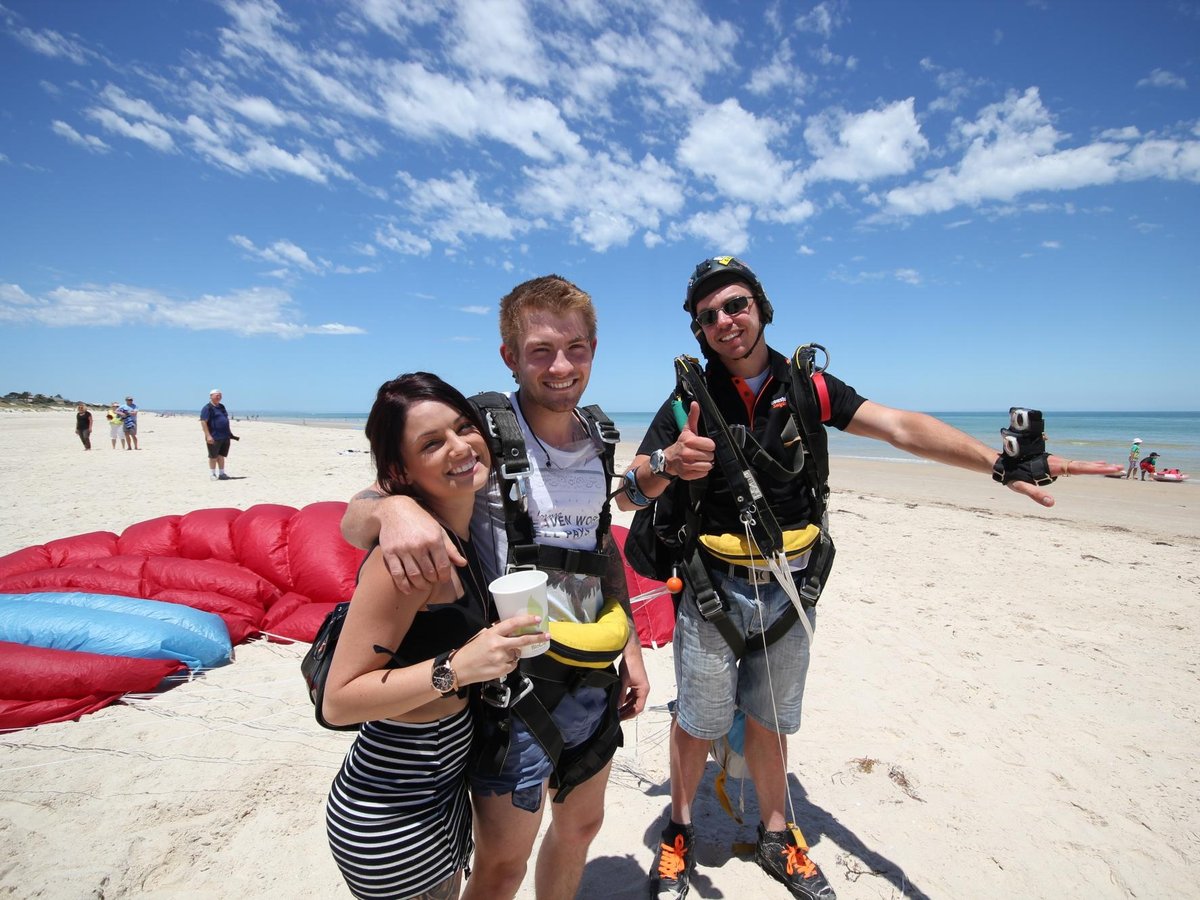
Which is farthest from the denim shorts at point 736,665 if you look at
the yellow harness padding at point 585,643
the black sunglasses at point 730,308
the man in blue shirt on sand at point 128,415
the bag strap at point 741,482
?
the man in blue shirt on sand at point 128,415

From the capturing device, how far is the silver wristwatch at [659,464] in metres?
2.15

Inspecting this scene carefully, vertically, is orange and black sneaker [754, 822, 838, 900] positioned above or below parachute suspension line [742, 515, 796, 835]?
below

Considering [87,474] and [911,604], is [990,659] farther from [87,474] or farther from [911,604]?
[87,474]

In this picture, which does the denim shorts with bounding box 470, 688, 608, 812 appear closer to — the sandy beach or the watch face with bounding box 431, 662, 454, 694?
the watch face with bounding box 431, 662, 454, 694

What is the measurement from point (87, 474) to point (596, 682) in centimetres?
1556

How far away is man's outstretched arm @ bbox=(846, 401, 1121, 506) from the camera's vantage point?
176 centimetres

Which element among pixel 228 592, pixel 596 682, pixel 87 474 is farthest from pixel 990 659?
pixel 87 474

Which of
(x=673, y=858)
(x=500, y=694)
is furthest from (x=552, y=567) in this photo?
(x=673, y=858)

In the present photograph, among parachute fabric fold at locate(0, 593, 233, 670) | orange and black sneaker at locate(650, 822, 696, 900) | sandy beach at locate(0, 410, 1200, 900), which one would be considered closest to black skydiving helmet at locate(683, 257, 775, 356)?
orange and black sneaker at locate(650, 822, 696, 900)

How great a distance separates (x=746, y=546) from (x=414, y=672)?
1411 millimetres

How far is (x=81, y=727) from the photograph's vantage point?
330 centimetres

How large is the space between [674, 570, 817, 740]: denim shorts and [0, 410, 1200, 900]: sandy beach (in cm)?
79

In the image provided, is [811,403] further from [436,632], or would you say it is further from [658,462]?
[436,632]

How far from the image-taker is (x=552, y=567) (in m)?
1.74
